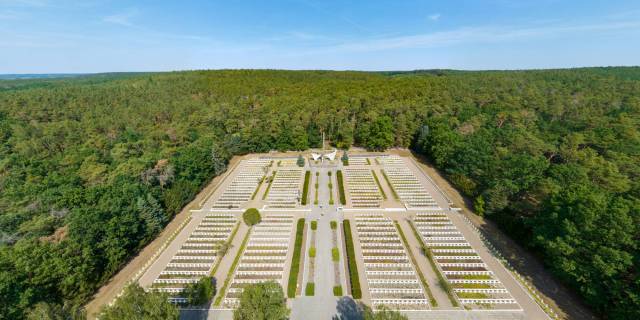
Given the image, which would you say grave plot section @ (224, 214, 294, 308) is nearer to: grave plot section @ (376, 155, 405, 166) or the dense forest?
the dense forest

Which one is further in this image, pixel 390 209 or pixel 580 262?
pixel 390 209

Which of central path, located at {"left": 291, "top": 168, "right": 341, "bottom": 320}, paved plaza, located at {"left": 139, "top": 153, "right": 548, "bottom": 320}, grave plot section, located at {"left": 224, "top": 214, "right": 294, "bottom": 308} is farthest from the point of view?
grave plot section, located at {"left": 224, "top": 214, "right": 294, "bottom": 308}

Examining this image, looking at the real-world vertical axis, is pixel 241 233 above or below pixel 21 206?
below

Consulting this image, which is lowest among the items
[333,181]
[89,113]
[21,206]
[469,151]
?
[333,181]

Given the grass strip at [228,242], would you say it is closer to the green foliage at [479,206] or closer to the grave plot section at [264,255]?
the grave plot section at [264,255]

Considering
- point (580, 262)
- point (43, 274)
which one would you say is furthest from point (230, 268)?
point (580, 262)

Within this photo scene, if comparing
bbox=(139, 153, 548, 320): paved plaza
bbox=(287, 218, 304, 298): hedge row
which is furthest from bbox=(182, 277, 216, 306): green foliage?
bbox=(287, 218, 304, 298): hedge row

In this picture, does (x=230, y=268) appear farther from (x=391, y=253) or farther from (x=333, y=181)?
(x=333, y=181)
